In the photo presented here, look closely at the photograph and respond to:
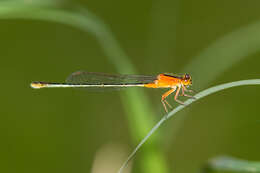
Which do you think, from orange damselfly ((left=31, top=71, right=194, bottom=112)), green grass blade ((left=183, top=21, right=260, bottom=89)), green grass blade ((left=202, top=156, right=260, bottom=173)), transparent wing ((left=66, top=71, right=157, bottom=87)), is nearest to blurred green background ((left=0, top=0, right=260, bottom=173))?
green grass blade ((left=183, top=21, right=260, bottom=89))

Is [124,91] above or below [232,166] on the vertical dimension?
above

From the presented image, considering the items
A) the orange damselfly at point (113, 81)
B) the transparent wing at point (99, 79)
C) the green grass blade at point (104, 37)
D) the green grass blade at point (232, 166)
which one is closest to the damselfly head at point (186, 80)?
the orange damselfly at point (113, 81)

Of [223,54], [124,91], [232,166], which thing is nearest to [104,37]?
[124,91]

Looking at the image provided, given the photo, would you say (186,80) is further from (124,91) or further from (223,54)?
(124,91)

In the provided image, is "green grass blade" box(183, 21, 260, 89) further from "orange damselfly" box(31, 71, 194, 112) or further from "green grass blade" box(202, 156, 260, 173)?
"green grass blade" box(202, 156, 260, 173)

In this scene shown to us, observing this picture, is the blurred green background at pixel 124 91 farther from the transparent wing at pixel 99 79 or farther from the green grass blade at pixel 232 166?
the green grass blade at pixel 232 166

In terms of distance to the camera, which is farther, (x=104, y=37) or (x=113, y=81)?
(x=113, y=81)

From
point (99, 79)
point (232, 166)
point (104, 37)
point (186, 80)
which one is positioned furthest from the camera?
point (99, 79)
